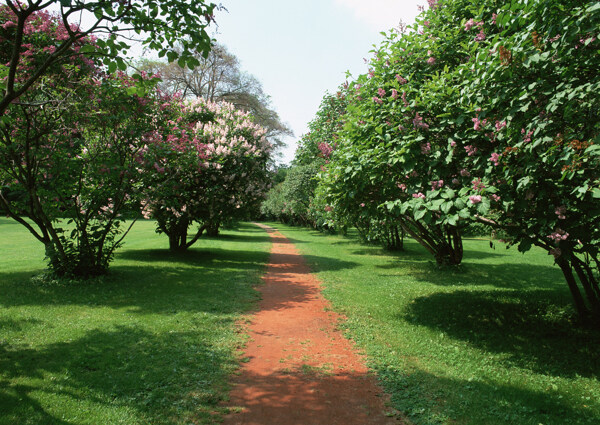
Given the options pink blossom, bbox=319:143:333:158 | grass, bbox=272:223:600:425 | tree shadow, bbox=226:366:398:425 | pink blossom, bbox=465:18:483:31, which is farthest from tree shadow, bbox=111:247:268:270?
pink blossom, bbox=465:18:483:31

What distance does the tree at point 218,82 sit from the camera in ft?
93.5

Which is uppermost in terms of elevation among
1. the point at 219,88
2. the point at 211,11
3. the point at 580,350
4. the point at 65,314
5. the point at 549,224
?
the point at 219,88

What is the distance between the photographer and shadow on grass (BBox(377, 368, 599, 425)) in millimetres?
3865

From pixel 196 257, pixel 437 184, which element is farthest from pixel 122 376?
pixel 196 257

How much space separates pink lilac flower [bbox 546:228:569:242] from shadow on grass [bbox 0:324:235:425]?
4510 mm

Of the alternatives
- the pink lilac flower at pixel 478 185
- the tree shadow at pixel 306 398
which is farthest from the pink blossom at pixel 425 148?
the tree shadow at pixel 306 398

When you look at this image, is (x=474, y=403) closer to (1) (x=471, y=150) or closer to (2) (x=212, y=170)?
(1) (x=471, y=150)

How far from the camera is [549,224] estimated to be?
4816mm

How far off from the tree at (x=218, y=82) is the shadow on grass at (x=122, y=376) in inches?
934

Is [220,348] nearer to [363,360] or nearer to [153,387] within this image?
[153,387]

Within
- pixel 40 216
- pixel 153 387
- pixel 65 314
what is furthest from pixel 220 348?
pixel 40 216

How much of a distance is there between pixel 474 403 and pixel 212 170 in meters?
12.1

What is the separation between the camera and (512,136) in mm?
4945

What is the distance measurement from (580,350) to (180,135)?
1077 centimetres
